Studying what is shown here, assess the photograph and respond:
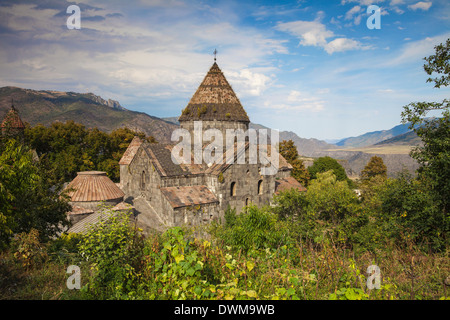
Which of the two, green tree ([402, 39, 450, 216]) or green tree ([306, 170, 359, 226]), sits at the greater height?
green tree ([402, 39, 450, 216])

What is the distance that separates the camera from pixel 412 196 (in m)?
10.1

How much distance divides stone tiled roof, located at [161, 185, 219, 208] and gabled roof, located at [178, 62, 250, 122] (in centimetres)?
584

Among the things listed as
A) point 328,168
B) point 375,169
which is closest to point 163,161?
point 328,168

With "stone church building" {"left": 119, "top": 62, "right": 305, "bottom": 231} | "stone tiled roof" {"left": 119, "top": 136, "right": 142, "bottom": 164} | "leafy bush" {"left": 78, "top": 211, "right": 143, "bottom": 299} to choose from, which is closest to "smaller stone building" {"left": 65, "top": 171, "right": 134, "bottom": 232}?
"stone church building" {"left": 119, "top": 62, "right": 305, "bottom": 231}

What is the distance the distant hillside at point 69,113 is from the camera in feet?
357

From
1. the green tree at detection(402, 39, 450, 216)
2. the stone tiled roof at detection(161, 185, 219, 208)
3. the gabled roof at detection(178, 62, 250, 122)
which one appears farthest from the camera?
the gabled roof at detection(178, 62, 250, 122)

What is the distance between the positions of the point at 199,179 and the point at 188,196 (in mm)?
1992

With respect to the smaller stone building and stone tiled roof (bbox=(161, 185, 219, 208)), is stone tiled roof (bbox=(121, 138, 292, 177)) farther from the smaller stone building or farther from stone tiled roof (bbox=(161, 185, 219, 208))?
the smaller stone building

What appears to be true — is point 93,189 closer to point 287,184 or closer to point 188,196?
point 188,196

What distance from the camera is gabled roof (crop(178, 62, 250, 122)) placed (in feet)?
65.1

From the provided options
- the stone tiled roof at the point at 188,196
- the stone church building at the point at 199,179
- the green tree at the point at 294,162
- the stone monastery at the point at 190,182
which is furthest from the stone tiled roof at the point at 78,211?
the green tree at the point at 294,162

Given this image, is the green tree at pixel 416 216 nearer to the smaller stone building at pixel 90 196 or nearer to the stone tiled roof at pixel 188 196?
the stone tiled roof at pixel 188 196
